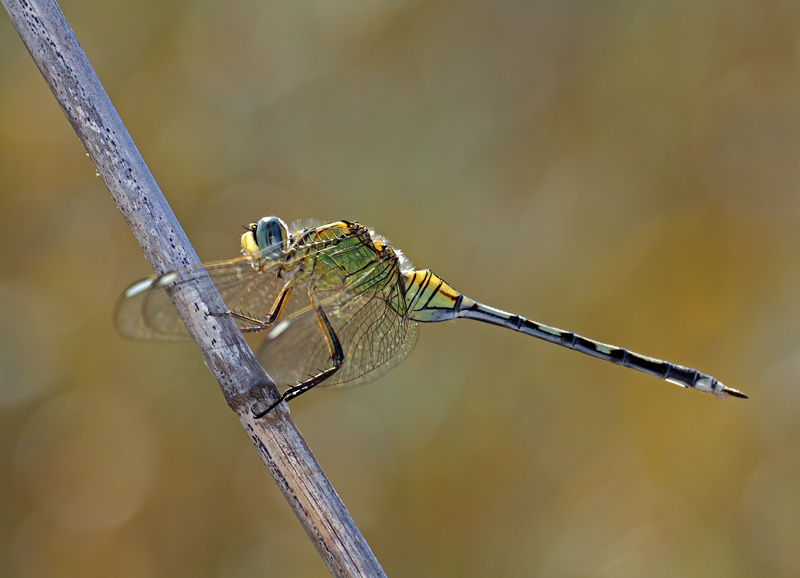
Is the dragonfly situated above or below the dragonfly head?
below

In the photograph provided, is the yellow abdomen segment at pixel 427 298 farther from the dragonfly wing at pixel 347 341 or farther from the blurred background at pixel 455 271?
the blurred background at pixel 455 271

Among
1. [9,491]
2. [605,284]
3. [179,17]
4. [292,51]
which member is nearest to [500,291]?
[605,284]

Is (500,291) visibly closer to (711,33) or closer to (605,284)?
(605,284)

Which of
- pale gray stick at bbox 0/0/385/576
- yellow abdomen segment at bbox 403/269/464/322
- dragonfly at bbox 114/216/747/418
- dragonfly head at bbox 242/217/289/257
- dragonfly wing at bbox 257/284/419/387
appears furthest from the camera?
yellow abdomen segment at bbox 403/269/464/322

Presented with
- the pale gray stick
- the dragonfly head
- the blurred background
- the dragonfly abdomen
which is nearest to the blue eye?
the dragonfly head

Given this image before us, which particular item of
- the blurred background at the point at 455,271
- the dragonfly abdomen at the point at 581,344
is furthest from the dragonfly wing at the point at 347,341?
the blurred background at the point at 455,271

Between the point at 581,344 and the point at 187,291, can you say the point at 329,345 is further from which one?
the point at 581,344

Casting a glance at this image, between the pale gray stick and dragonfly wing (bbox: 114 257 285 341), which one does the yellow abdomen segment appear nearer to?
dragonfly wing (bbox: 114 257 285 341)
